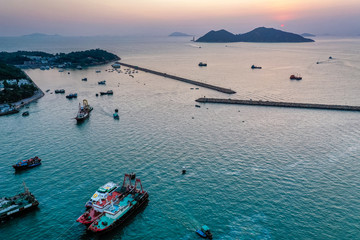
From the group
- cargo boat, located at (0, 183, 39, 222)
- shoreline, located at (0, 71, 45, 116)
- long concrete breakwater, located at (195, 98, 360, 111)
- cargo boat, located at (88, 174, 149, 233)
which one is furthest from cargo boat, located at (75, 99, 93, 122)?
long concrete breakwater, located at (195, 98, 360, 111)

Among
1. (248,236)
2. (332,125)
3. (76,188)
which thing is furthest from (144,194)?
(332,125)

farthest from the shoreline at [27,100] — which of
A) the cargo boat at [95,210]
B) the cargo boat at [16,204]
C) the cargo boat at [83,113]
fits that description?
the cargo boat at [95,210]

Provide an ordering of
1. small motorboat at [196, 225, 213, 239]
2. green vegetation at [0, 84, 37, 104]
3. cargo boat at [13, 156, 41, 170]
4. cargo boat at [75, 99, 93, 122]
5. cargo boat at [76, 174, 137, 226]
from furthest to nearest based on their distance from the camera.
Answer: green vegetation at [0, 84, 37, 104] → cargo boat at [75, 99, 93, 122] → cargo boat at [13, 156, 41, 170] → cargo boat at [76, 174, 137, 226] → small motorboat at [196, 225, 213, 239]

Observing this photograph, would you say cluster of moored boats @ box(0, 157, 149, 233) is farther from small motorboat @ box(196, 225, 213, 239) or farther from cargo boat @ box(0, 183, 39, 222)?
small motorboat @ box(196, 225, 213, 239)

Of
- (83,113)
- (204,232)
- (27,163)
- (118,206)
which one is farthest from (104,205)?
(83,113)

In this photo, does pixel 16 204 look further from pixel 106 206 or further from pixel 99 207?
pixel 106 206

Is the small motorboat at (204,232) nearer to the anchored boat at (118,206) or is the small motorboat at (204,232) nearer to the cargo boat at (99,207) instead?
the anchored boat at (118,206)
